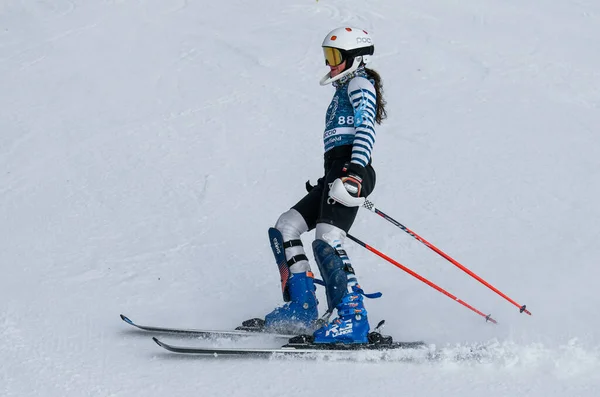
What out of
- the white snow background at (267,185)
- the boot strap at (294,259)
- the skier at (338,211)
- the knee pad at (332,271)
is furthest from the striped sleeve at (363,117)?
the white snow background at (267,185)

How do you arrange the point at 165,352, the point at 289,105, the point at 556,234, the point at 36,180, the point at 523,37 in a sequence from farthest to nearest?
the point at 523,37 < the point at 289,105 < the point at 36,180 < the point at 556,234 < the point at 165,352

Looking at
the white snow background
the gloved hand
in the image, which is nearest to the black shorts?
the gloved hand

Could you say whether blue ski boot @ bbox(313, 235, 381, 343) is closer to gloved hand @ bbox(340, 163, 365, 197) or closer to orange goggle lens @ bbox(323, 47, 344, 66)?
→ gloved hand @ bbox(340, 163, 365, 197)

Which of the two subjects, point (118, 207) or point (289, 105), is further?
point (289, 105)

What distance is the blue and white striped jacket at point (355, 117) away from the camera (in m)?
4.62

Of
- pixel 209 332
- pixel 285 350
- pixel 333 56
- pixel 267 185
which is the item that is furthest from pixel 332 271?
pixel 267 185

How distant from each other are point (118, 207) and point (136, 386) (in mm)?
2893

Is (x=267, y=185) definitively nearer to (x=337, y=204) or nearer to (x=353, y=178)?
(x=337, y=204)

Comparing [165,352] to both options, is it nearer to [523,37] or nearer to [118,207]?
[118,207]

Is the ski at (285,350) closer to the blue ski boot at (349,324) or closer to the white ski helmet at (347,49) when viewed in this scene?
the blue ski boot at (349,324)

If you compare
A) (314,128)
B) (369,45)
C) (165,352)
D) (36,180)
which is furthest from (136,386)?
(314,128)

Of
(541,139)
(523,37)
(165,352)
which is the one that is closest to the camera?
(165,352)

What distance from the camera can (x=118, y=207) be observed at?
6926mm

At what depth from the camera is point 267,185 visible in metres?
7.40
